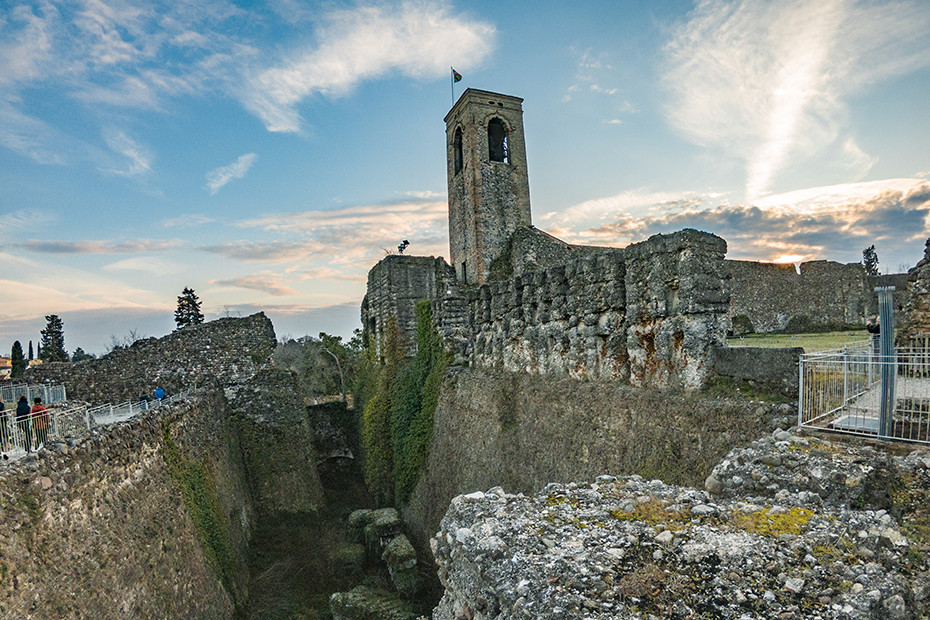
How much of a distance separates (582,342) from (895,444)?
3.99 metres

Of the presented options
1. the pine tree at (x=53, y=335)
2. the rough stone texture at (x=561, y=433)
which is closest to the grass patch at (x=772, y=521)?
the rough stone texture at (x=561, y=433)

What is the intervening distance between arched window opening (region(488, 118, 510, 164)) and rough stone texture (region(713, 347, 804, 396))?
23.7m

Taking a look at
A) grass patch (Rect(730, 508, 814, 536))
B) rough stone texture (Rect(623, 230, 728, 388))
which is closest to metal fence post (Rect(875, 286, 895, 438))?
rough stone texture (Rect(623, 230, 728, 388))

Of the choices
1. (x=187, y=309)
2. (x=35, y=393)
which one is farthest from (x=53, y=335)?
(x=35, y=393)

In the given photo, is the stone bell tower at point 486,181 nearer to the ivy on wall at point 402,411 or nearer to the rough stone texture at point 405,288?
the rough stone texture at point 405,288

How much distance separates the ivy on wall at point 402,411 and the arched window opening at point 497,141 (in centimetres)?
1508

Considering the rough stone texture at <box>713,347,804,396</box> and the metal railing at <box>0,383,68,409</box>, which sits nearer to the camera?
the rough stone texture at <box>713,347,804,396</box>

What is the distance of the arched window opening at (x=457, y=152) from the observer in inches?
1136

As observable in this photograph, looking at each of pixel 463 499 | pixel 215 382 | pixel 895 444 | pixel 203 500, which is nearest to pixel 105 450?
pixel 203 500

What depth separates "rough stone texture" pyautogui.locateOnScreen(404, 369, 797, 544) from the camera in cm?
531

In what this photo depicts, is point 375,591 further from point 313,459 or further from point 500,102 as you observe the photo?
point 500,102

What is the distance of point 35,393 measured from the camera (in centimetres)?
1462

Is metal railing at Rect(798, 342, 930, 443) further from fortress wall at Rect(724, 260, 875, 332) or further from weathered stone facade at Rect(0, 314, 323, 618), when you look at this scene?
fortress wall at Rect(724, 260, 875, 332)

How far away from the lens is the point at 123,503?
18.6ft
